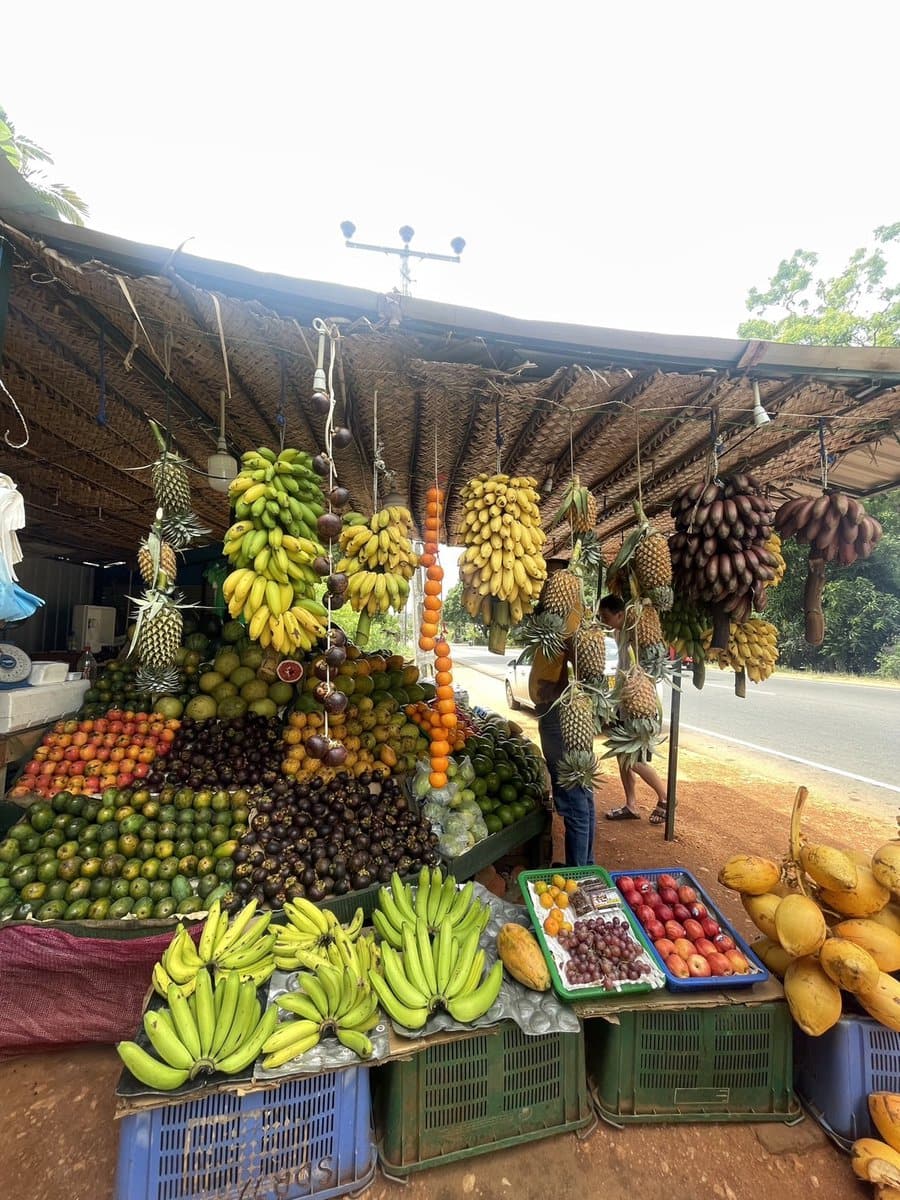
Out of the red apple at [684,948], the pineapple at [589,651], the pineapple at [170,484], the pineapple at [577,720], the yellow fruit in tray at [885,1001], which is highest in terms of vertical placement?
the pineapple at [170,484]

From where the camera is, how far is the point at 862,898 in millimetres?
2270

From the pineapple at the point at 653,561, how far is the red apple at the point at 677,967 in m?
1.93

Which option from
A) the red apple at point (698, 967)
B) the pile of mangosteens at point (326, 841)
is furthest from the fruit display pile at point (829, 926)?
the pile of mangosteens at point (326, 841)

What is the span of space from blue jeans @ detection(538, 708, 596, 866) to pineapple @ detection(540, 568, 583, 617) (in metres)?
1.08

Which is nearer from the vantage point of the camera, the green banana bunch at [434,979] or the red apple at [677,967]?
the green banana bunch at [434,979]

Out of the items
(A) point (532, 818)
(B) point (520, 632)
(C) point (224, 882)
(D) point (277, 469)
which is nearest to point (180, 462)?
(D) point (277, 469)

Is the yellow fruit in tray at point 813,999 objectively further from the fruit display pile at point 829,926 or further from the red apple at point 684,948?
the red apple at point 684,948

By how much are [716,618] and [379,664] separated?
2767mm

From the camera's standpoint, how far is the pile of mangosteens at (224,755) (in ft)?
10.6

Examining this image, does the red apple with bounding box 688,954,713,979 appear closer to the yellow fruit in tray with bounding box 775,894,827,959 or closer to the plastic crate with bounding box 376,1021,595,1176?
the yellow fruit in tray with bounding box 775,894,827,959

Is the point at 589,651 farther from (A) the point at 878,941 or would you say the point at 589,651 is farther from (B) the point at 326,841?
(B) the point at 326,841

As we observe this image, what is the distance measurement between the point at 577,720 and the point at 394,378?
2.21 metres

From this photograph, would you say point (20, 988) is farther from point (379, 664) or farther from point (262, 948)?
point (379, 664)

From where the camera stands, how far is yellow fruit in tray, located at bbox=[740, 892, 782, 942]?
7.68 ft
